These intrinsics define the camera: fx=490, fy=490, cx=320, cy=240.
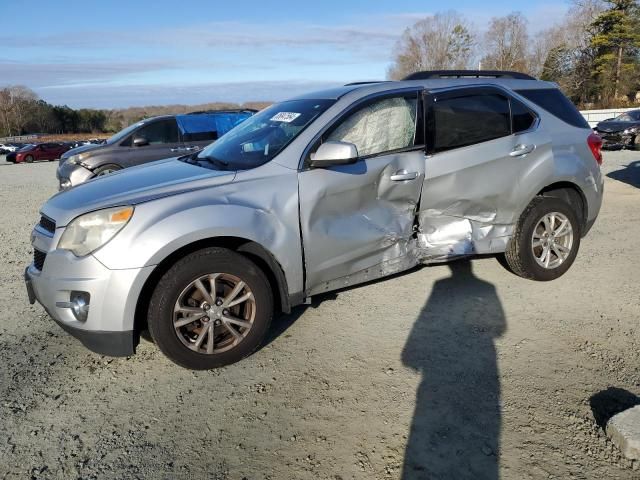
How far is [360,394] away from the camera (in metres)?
2.95

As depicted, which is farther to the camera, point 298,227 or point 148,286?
point 298,227

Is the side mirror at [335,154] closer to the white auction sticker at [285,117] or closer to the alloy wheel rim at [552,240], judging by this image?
the white auction sticker at [285,117]

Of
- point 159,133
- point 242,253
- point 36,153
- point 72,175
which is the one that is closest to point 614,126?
point 159,133

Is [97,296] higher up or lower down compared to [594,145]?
lower down

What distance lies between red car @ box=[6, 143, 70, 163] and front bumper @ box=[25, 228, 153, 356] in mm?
34736

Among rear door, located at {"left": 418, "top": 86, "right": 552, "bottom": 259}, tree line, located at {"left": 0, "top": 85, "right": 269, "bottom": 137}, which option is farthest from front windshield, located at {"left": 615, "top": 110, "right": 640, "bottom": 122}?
tree line, located at {"left": 0, "top": 85, "right": 269, "bottom": 137}

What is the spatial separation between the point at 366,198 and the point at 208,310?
1.42 metres

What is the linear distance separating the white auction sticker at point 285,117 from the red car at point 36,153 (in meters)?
34.3

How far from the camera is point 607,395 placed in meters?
2.87

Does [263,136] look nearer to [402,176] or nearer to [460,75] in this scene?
[402,176]

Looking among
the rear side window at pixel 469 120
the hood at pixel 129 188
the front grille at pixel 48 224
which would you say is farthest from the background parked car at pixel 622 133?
the front grille at pixel 48 224

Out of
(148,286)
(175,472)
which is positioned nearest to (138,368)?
(148,286)

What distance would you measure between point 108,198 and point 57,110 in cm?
9978

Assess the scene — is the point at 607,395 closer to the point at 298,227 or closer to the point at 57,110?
the point at 298,227
